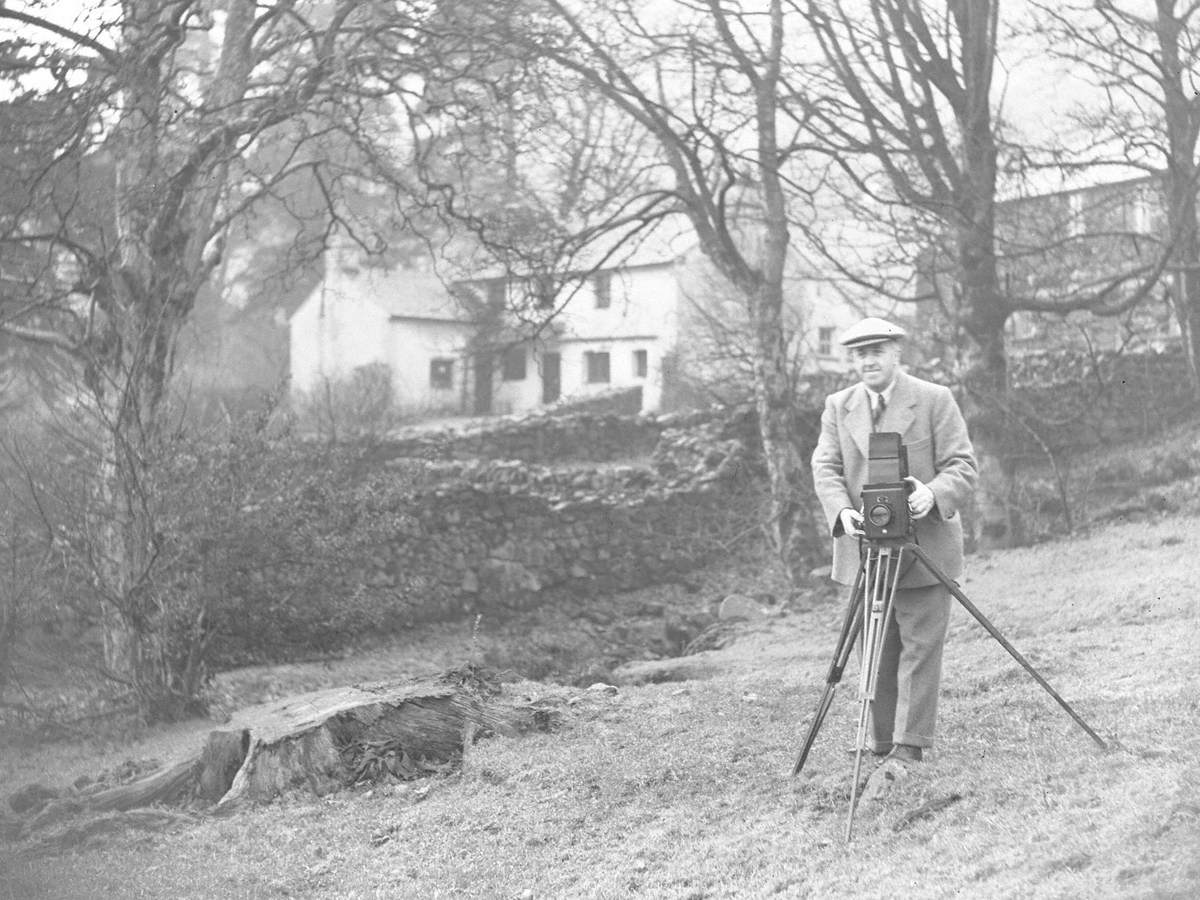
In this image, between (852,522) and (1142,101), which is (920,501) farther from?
(1142,101)

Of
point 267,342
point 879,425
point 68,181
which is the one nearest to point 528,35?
point 68,181

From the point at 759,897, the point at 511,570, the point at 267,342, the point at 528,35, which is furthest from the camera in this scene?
the point at 267,342

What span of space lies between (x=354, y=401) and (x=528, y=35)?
62.4 ft

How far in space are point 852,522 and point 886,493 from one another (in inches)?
11.1

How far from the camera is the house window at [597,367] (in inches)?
1636

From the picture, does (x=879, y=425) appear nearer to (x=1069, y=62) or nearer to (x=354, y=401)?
(x=1069, y=62)

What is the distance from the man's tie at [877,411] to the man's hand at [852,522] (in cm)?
47

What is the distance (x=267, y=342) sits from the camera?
45.6 m

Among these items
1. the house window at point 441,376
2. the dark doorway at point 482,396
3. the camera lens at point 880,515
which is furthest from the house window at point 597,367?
the camera lens at point 880,515

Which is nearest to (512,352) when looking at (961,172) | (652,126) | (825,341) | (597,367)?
(597,367)

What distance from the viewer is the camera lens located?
625 centimetres

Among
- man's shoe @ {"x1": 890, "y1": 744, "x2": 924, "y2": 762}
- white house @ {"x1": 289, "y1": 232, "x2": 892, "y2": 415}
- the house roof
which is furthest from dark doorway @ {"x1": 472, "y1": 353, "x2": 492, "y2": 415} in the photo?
man's shoe @ {"x1": 890, "y1": 744, "x2": 924, "y2": 762}

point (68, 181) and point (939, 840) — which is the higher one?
point (68, 181)

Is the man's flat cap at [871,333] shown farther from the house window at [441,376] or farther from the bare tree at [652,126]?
the house window at [441,376]
